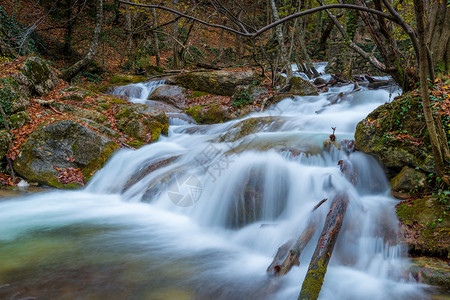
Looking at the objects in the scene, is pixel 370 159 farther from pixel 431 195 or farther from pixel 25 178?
pixel 25 178

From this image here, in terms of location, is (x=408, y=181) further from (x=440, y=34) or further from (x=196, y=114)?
(x=196, y=114)

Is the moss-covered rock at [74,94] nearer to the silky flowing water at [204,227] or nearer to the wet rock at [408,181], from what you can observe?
the silky flowing water at [204,227]

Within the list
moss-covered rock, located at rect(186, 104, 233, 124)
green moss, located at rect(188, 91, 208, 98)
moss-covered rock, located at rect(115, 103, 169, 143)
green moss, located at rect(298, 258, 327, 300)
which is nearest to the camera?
green moss, located at rect(298, 258, 327, 300)

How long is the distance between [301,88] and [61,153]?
359 inches

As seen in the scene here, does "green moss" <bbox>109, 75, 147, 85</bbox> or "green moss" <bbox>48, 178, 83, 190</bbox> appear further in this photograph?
"green moss" <bbox>109, 75, 147, 85</bbox>

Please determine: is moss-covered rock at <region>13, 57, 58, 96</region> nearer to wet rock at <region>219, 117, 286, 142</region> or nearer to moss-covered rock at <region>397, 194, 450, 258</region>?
wet rock at <region>219, 117, 286, 142</region>

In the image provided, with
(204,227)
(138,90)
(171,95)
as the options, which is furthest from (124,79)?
(204,227)

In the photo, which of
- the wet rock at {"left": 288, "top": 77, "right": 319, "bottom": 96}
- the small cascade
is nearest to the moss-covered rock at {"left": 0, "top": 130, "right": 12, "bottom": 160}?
the small cascade

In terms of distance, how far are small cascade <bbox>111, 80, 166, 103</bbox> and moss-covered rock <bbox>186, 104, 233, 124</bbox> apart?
130 inches

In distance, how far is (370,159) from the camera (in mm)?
4836

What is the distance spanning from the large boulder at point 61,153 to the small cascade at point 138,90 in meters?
5.90

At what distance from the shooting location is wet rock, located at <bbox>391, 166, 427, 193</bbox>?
400 centimetres

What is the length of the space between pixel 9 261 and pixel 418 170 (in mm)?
5796

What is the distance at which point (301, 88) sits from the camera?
11.4 meters
